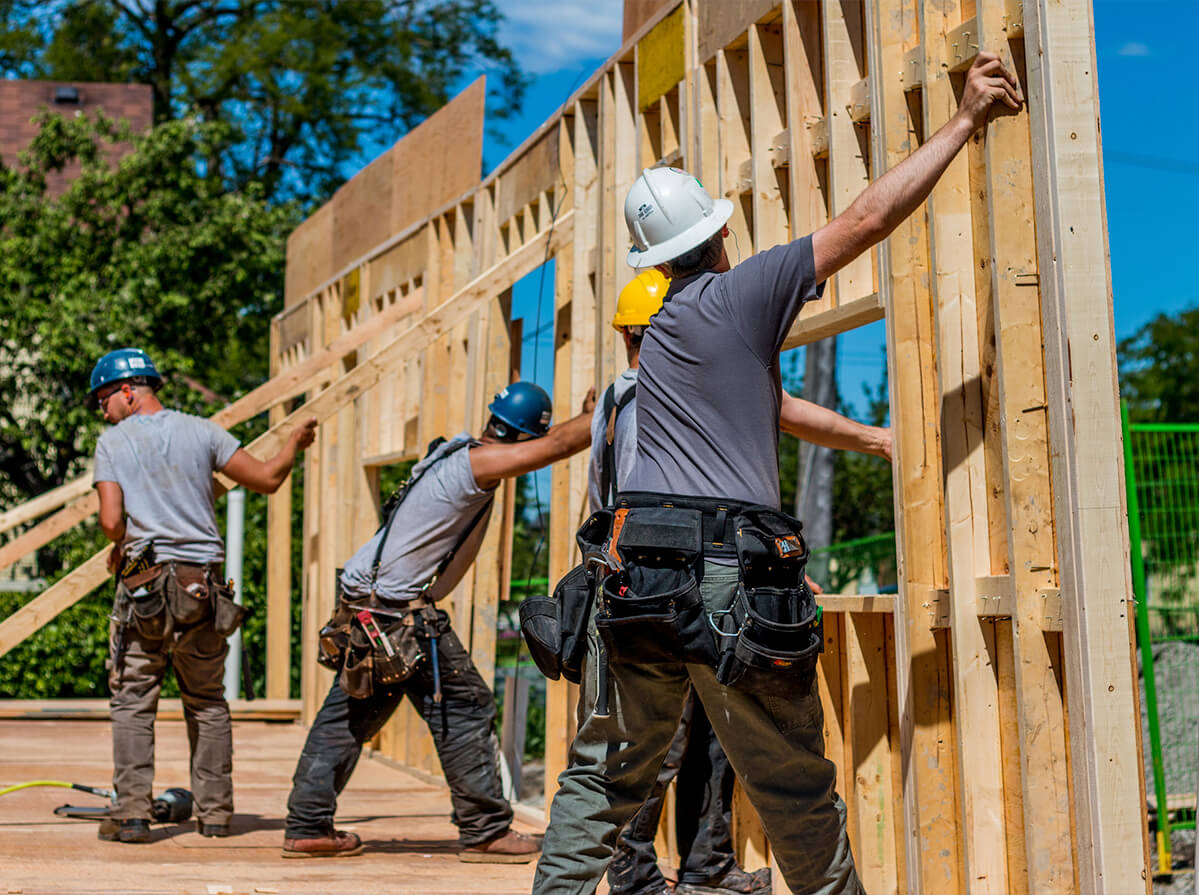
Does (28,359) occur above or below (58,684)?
above

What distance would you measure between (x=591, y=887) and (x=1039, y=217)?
2.01 meters

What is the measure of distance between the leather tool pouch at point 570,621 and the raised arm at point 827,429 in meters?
0.96

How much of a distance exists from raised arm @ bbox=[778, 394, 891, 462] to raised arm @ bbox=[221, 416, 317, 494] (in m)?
2.50

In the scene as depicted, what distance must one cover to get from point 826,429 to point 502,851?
7.53ft

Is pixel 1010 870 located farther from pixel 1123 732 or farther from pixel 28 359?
pixel 28 359

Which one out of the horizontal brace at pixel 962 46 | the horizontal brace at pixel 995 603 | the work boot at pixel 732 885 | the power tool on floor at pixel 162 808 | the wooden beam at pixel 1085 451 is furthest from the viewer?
the power tool on floor at pixel 162 808

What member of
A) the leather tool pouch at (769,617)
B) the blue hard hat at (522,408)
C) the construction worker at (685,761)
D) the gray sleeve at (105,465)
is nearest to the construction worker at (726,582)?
the leather tool pouch at (769,617)

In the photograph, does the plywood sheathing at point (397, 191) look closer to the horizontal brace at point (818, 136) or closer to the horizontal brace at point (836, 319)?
the horizontal brace at point (818, 136)

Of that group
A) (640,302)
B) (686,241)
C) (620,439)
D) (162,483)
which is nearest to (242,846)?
(162,483)

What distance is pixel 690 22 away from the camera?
5.56 meters

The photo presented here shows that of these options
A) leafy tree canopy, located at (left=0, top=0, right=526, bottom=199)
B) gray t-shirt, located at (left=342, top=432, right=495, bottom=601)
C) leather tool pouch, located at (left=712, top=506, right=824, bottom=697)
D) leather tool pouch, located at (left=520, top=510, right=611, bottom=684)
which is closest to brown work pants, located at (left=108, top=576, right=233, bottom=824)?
gray t-shirt, located at (left=342, top=432, right=495, bottom=601)

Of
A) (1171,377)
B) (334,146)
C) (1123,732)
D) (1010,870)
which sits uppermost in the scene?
(334,146)

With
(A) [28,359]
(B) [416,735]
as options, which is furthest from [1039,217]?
(A) [28,359]

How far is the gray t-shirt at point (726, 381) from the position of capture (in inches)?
123
